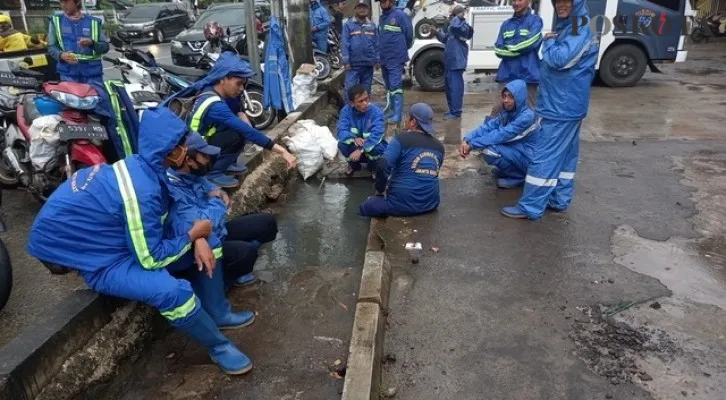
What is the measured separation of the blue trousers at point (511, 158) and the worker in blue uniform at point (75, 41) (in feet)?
15.3

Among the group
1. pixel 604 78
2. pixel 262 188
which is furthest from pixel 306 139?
pixel 604 78

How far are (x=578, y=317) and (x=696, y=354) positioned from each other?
23.6 inches

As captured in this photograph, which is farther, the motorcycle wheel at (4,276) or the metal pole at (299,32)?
the metal pole at (299,32)

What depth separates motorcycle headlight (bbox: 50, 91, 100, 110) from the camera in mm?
4215

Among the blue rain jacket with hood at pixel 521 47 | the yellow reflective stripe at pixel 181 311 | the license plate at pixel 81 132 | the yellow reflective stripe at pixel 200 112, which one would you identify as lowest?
the yellow reflective stripe at pixel 181 311

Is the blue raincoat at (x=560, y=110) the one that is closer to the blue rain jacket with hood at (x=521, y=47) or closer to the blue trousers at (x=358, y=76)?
the blue rain jacket with hood at (x=521, y=47)

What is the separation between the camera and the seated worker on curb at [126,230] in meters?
2.40

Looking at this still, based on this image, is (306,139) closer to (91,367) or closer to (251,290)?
(251,290)

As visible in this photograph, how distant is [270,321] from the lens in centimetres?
339

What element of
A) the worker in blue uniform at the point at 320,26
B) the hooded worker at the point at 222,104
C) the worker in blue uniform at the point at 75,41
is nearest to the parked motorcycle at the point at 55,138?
the hooded worker at the point at 222,104

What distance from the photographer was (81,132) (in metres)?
4.26

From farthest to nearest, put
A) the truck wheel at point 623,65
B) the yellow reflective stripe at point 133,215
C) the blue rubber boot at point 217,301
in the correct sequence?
the truck wheel at point 623,65, the blue rubber boot at point 217,301, the yellow reflective stripe at point 133,215

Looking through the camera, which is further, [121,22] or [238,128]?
[121,22]

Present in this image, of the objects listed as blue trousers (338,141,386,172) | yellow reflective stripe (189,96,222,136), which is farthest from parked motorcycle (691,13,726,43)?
yellow reflective stripe (189,96,222,136)
